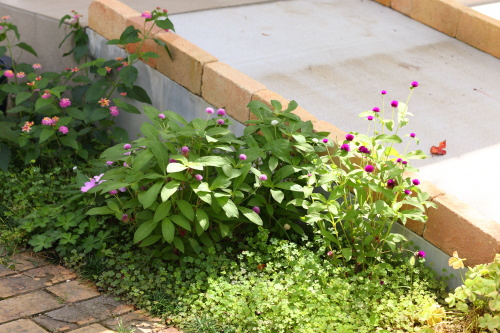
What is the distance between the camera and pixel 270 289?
3.59 metres

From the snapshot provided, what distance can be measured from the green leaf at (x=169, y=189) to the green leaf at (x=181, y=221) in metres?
0.13

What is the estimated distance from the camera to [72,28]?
20.1 feet

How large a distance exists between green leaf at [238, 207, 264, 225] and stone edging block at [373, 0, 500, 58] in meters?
3.40

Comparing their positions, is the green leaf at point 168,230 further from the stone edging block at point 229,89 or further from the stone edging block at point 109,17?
the stone edging block at point 109,17

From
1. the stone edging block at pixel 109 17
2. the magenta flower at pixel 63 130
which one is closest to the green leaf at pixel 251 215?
the magenta flower at pixel 63 130

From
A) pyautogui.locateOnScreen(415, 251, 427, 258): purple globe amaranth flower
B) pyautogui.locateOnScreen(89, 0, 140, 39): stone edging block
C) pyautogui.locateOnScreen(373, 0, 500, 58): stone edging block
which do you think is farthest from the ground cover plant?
pyautogui.locateOnScreen(373, 0, 500, 58): stone edging block

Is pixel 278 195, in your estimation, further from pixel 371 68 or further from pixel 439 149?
pixel 371 68

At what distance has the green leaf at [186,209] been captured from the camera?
3805mm

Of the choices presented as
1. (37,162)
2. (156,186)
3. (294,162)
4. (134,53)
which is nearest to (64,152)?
(37,162)

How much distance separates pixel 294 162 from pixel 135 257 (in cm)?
114

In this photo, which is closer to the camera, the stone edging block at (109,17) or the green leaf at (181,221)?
the green leaf at (181,221)

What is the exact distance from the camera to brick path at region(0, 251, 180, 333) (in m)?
3.51

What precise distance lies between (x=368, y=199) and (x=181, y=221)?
112 centimetres

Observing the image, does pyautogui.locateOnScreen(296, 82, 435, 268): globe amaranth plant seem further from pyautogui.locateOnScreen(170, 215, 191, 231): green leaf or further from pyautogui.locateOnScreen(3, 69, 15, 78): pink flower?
pyautogui.locateOnScreen(3, 69, 15, 78): pink flower
